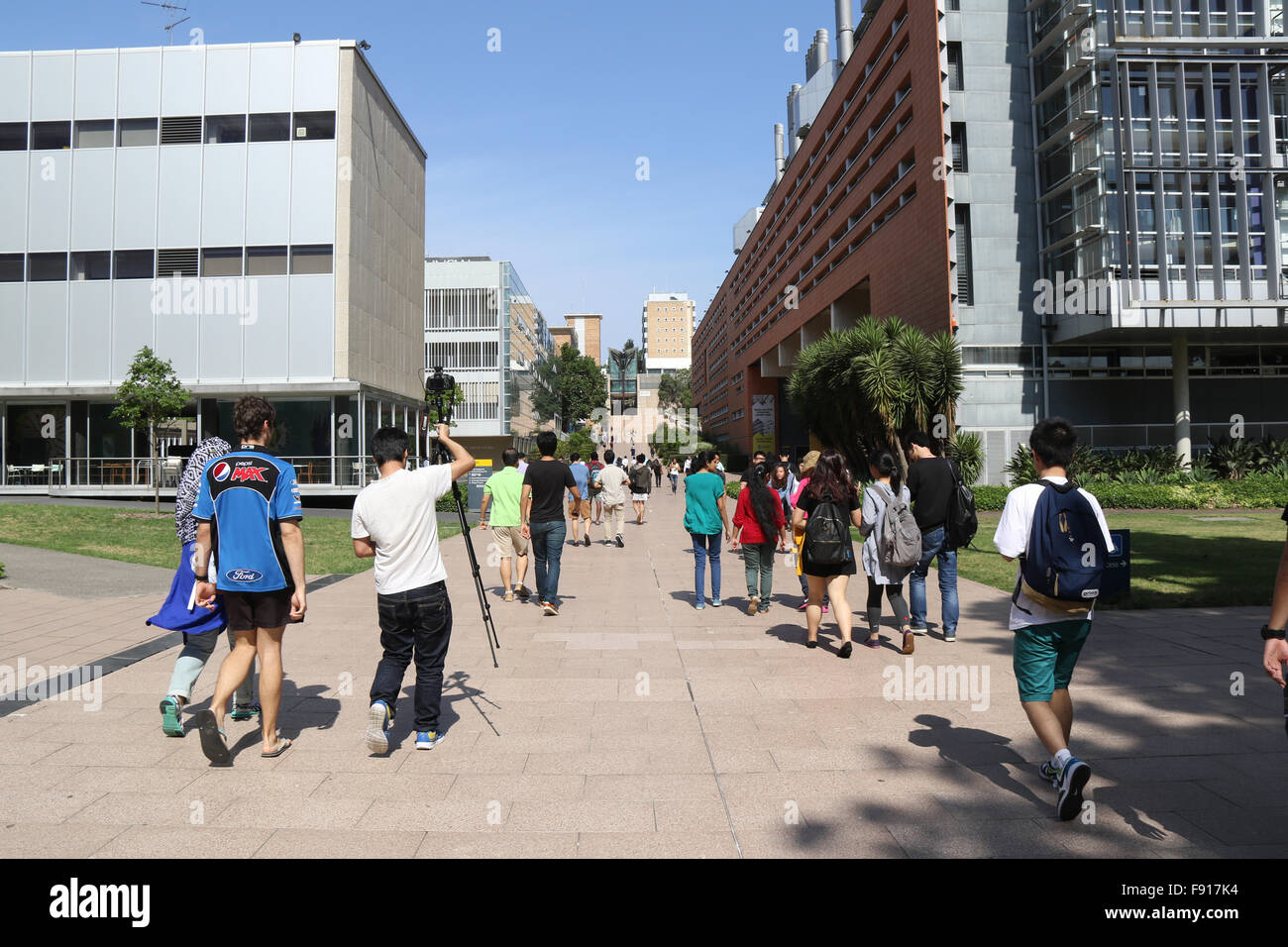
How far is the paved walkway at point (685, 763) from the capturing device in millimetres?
3424

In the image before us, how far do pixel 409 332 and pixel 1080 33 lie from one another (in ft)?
94.5

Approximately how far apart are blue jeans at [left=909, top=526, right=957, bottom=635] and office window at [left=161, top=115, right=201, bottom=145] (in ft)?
104

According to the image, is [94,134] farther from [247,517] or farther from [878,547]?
[878,547]

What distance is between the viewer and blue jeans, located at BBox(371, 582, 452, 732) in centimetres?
449

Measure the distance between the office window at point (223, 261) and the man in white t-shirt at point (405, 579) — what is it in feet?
95.7

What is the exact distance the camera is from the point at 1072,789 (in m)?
3.50

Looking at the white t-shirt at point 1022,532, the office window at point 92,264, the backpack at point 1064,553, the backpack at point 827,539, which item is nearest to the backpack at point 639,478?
the backpack at point 827,539

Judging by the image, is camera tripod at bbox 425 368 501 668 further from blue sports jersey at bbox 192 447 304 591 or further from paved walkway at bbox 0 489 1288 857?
blue sports jersey at bbox 192 447 304 591

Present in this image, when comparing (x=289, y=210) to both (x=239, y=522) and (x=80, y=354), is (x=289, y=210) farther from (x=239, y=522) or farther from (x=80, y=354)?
(x=239, y=522)

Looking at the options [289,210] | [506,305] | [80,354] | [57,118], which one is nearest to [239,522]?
[289,210]

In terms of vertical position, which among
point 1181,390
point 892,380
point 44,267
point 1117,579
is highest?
point 44,267

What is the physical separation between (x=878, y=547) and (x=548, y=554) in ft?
11.9

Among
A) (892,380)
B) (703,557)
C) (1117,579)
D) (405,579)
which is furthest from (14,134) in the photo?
(1117,579)

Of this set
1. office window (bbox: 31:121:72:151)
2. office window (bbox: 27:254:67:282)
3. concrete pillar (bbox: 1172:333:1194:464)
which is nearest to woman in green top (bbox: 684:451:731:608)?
concrete pillar (bbox: 1172:333:1194:464)
